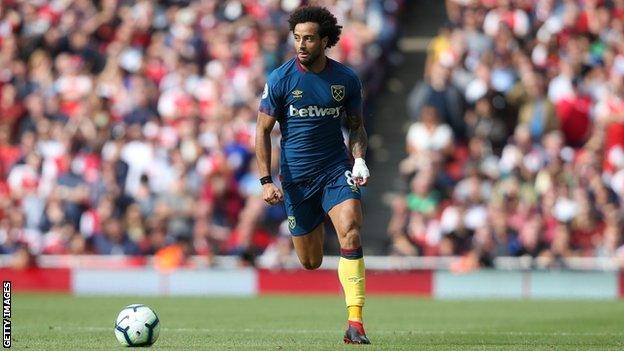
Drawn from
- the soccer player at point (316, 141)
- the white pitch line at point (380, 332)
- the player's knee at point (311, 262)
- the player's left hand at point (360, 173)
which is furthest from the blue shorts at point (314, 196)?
the white pitch line at point (380, 332)

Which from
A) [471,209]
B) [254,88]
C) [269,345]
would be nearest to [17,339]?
[269,345]

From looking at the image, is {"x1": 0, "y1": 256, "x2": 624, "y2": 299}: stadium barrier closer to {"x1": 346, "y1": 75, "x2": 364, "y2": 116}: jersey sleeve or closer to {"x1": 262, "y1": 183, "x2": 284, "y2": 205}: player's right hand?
{"x1": 346, "y1": 75, "x2": 364, "y2": 116}: jersey sleeve

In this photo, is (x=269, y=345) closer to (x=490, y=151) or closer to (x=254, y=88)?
(x=490, y=151)

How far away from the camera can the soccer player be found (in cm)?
1127

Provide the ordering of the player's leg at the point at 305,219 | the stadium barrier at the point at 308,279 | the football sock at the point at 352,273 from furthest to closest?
the stadium barrier at the point at 308,279 < the player's leg at the point at 305,219 < the football sock at the point at 352,273

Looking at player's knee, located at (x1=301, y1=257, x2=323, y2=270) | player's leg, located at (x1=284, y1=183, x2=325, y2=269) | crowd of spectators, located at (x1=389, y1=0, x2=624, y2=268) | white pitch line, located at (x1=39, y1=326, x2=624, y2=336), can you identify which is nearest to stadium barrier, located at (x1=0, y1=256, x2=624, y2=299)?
crowd of spectators, located at (x1=389, y1=0, x2=624, y2=268)

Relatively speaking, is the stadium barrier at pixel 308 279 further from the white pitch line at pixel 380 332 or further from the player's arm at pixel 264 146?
the player's arm at pixel 264 146

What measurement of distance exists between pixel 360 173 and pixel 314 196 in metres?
0.60

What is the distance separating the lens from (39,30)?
2633 centimetres

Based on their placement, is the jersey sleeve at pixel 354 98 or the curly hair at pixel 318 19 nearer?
the curly hair at pixel 318 19

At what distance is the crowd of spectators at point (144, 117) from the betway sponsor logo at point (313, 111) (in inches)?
401

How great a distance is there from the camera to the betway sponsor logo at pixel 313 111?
1154 cm

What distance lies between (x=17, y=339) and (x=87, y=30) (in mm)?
14981

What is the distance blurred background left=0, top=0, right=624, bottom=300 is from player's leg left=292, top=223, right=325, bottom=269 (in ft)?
29.0
